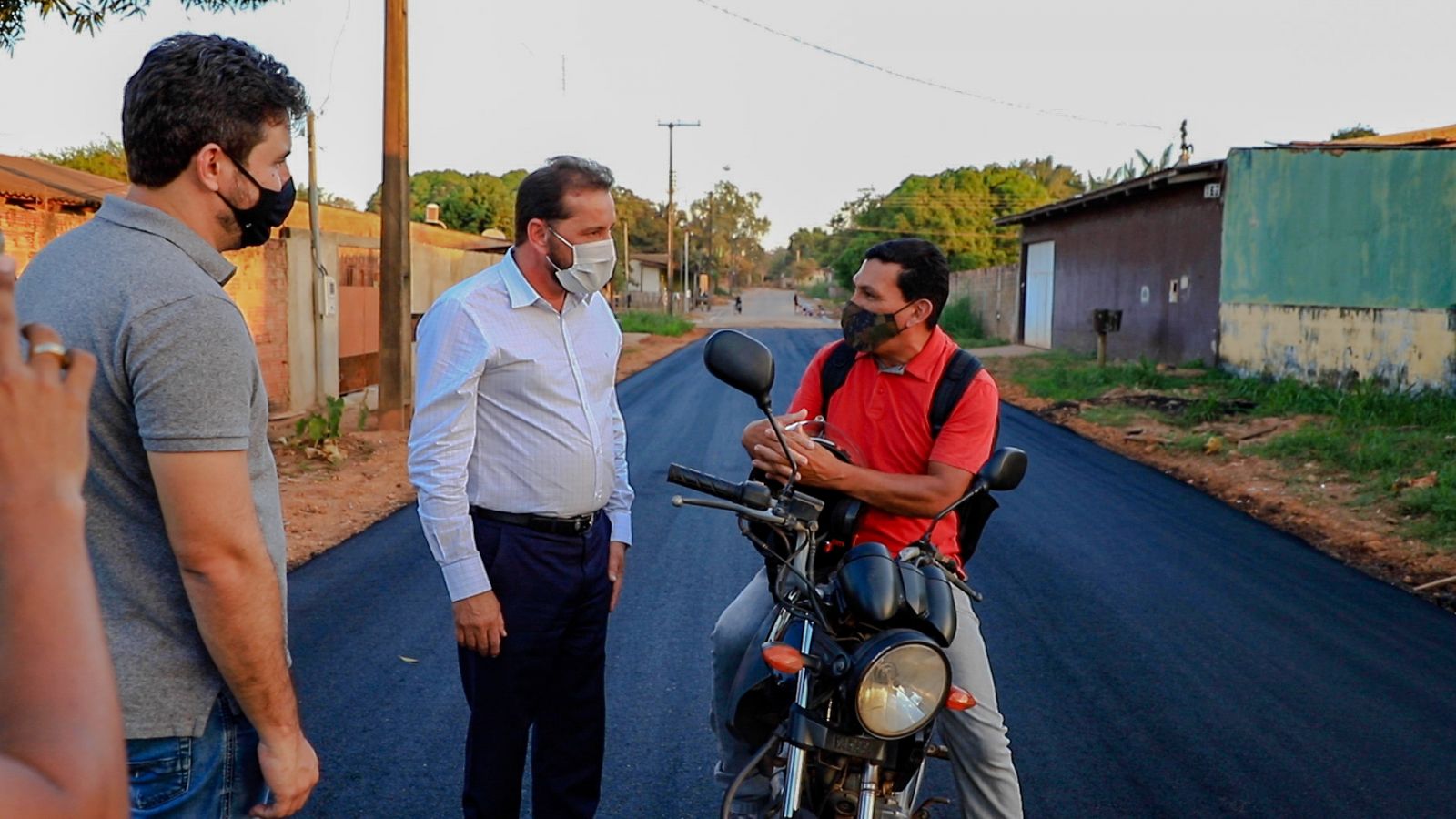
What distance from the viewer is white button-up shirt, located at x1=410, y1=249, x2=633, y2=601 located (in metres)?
3.12

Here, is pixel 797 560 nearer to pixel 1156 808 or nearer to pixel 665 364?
pixel 1156 808

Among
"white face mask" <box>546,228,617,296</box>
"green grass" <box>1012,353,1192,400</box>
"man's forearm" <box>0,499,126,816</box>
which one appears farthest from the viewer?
"green grass" <box>1012,353,1192,400</box>

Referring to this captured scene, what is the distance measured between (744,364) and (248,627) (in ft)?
3.87

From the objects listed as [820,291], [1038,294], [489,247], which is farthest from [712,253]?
[489,247]

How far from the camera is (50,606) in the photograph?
105 centimetres

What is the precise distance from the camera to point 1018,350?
104ft


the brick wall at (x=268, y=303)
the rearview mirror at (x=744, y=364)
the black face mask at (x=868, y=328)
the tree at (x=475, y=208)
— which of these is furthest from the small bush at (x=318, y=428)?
the tree at (x=475, y=208)

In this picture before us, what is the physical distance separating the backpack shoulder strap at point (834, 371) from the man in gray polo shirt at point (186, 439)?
183 cm

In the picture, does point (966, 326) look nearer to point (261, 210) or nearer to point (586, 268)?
point (586, 268)

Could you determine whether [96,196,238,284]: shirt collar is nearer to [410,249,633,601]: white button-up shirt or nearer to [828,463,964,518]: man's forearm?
[410,249,633,601]: white button-up shirt

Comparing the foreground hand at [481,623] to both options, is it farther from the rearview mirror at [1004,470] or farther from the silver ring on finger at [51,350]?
the silver ring on finger at [51,350]

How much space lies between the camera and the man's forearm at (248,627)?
1.93 meters

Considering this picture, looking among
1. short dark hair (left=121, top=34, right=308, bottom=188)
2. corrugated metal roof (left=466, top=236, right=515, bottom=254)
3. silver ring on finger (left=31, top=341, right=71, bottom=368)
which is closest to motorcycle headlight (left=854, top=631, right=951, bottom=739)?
short dark hair (left=121, top=34, right=308, bottom=188)

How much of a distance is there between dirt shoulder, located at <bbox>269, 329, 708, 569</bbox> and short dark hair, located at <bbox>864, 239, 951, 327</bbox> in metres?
4.23
